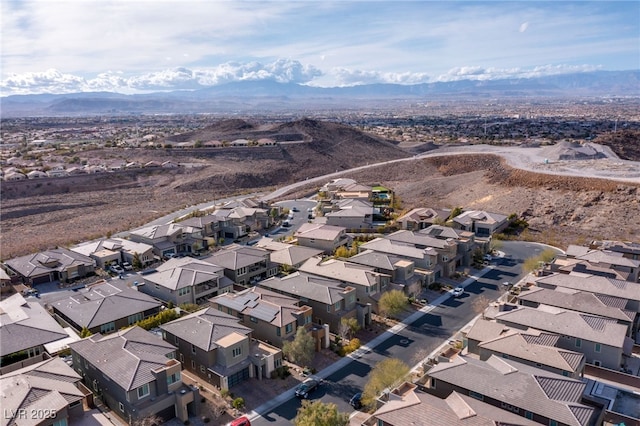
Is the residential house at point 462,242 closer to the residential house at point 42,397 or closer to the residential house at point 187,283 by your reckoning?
the residential house at point 187,283

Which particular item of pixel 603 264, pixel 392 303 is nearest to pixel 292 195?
pixel 392 303

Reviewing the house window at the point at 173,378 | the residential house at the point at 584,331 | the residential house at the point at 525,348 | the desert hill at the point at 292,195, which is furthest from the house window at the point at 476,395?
the desert hill at the point at 292,195

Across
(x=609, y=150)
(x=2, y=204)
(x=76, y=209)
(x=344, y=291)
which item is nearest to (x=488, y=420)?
(x=344, y=291)

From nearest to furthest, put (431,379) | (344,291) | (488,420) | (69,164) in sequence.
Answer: (488,420), (431,379), (344,291), (69,164)

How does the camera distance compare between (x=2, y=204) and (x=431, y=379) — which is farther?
(x=2, y=204)

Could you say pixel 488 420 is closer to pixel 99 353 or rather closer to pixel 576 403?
pixel 576 403

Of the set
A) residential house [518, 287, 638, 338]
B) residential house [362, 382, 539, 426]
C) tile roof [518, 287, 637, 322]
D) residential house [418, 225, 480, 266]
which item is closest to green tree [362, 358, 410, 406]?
residential house [362, 382, 539, 426]
